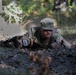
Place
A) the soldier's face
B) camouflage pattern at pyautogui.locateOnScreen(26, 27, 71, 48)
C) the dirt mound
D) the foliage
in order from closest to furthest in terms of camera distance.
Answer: the dirt mound → camouflage pattern at pyautogui.locateOnScreen(26, 27, 71, 48) → the soldier's face → the foliage

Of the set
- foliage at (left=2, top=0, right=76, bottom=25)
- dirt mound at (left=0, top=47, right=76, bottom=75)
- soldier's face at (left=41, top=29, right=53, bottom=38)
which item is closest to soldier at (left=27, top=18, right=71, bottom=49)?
soldier's face at (left=41, top=29, right=53, bottom=38)

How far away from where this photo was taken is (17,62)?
4.13 metres

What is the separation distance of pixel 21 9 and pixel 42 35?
944cm

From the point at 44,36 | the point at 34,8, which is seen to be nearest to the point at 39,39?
the point at 44,36

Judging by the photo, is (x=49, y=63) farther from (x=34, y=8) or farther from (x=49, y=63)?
(x=34, y=8)

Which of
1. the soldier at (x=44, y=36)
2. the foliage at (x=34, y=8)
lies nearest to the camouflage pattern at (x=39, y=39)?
the soldier at (x=44, y=36)

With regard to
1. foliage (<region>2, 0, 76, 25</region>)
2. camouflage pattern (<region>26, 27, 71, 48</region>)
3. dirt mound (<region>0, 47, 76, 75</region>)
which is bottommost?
foliage (<region>2, 0, 76, 25</region>)

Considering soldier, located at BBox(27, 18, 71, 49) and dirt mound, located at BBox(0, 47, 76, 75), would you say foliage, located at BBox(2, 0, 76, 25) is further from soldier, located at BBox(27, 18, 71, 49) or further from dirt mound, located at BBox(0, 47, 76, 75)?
dirt mound, located at BBox(0, 47, 76, 75)

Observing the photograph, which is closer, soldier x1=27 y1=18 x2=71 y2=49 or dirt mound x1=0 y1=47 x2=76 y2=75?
dirt mound x1=0 y1=47 x2=76 y2=75

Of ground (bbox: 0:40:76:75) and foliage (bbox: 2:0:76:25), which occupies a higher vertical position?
ground (bbox: 0:40:76:75)

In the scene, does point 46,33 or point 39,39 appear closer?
point 46,33

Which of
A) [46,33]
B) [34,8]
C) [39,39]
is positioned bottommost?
[34,8]

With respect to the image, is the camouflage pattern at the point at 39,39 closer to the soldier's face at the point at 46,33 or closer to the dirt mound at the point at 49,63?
the soldier's face at the point at 46,33

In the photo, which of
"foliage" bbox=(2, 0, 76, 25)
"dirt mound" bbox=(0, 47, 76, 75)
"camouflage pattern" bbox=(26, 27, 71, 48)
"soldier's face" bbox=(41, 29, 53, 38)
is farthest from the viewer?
"foliage" bbox=(2, 0, 76, 25)
